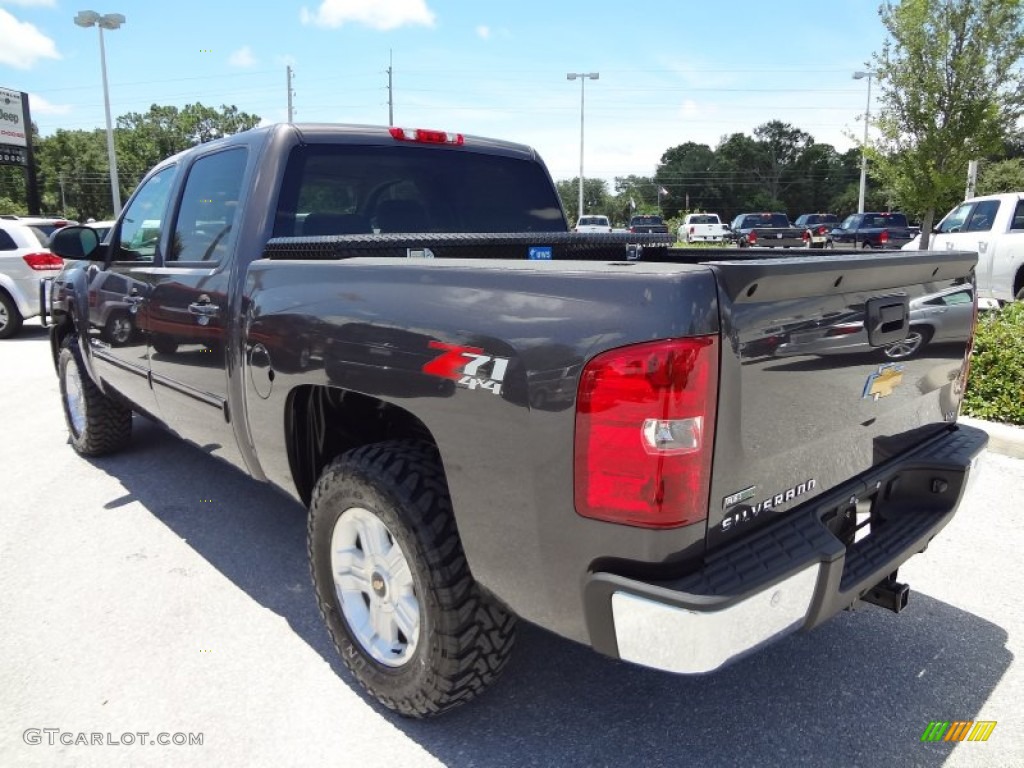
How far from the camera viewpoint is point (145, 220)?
4.14 m

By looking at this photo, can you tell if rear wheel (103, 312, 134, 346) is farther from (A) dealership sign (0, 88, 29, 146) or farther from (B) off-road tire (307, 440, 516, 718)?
(A) dealership sign (0, 88, 29, 146)

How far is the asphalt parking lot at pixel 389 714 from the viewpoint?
2.28m

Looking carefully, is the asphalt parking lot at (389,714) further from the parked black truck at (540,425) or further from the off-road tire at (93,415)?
the off-road tire at (93,415)

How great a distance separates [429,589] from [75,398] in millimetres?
4362

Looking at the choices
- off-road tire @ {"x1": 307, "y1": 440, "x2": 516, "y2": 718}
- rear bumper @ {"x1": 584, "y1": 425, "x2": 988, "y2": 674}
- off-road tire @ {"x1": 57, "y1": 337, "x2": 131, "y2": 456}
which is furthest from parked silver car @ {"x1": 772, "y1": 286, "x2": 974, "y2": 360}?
off-road tire @ {"x1": 57, "y1": 337, "x2": 131, "y2": 456}

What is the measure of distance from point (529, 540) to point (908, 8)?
1568 cm

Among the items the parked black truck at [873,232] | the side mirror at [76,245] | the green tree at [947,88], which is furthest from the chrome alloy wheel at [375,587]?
the parked black truck at [873,232]

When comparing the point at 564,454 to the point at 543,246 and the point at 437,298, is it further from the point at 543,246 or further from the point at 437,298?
the point at 543,246

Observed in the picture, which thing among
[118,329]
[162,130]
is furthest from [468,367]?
[162,130]

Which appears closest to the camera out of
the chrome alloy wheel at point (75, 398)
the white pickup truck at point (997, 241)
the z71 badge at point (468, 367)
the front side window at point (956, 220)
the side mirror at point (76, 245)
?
the z71 badge at point (468, 367)

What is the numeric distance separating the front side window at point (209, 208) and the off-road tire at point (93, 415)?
1.78m

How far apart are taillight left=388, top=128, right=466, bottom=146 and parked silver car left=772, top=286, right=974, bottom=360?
7.61 ft

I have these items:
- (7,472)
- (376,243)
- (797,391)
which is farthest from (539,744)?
(7,472)

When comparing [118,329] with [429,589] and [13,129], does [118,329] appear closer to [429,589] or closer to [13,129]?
[429,589]
